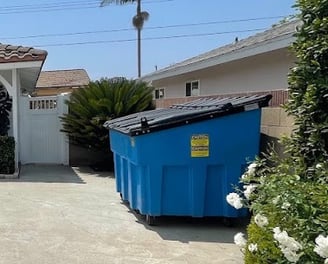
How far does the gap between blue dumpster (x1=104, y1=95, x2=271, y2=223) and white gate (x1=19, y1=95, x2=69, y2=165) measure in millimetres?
7509

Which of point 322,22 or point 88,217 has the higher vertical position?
point 322,22

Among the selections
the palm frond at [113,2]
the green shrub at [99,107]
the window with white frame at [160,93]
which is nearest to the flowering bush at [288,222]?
the green shrub at [99,107]

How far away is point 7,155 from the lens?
36.8 feet

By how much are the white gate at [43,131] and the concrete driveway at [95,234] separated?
4450mm

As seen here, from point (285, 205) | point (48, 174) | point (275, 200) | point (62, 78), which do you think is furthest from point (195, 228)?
point (62, 78)

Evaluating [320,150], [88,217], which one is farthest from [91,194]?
[320,150]

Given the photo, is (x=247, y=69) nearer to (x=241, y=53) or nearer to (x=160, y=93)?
(x=241, y=53)

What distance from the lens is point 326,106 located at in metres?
3.90

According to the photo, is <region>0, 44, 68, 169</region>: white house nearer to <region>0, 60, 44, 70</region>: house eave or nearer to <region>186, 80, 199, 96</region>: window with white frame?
<region>0, 60, 44, 70</region>: house eave

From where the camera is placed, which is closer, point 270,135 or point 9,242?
point 9,242

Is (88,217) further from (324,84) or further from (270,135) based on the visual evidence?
(324,84)

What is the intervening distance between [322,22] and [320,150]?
106cm

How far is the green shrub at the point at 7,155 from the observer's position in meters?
11.2

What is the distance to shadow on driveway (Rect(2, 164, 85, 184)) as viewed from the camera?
10816 mm
